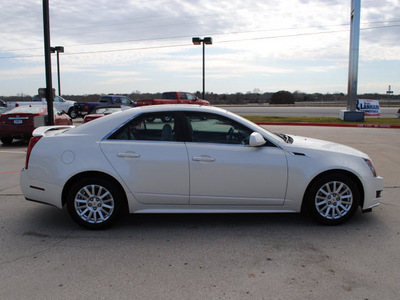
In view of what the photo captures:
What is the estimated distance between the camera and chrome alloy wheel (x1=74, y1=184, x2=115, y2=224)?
464 cm

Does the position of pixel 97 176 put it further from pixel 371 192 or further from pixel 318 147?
pixel 371 192

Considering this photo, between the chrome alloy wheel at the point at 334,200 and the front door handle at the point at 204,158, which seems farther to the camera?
the chrome alloy wheel at the point at 334,200

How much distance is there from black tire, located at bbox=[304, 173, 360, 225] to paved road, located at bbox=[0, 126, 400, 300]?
149mm

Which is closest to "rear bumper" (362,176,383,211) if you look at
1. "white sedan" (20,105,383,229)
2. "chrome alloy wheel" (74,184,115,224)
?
"white sedan" (20,105,383,229)

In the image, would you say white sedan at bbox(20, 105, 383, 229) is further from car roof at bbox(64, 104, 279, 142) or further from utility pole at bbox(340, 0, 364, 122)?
utility pole at bbox(340, 0, 364, 122)

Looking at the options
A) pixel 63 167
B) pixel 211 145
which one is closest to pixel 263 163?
pixel 211 145

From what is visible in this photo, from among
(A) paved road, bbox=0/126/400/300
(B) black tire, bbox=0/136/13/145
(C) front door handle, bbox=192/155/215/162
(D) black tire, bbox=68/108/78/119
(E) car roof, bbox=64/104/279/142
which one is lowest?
(A) paved road, bbox=0/126/400/300

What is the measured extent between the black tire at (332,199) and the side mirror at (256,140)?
862 millimetres

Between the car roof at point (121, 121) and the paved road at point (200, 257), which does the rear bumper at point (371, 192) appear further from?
the car roof at point (121, 121)

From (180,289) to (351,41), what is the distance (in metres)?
21.7

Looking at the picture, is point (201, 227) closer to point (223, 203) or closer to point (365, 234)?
point (223, 203)

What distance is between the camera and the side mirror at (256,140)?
4508 millimetres

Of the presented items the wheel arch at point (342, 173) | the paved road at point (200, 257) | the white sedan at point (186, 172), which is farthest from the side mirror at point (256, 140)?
the paved road at point (200, 257)

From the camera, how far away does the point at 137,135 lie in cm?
477
